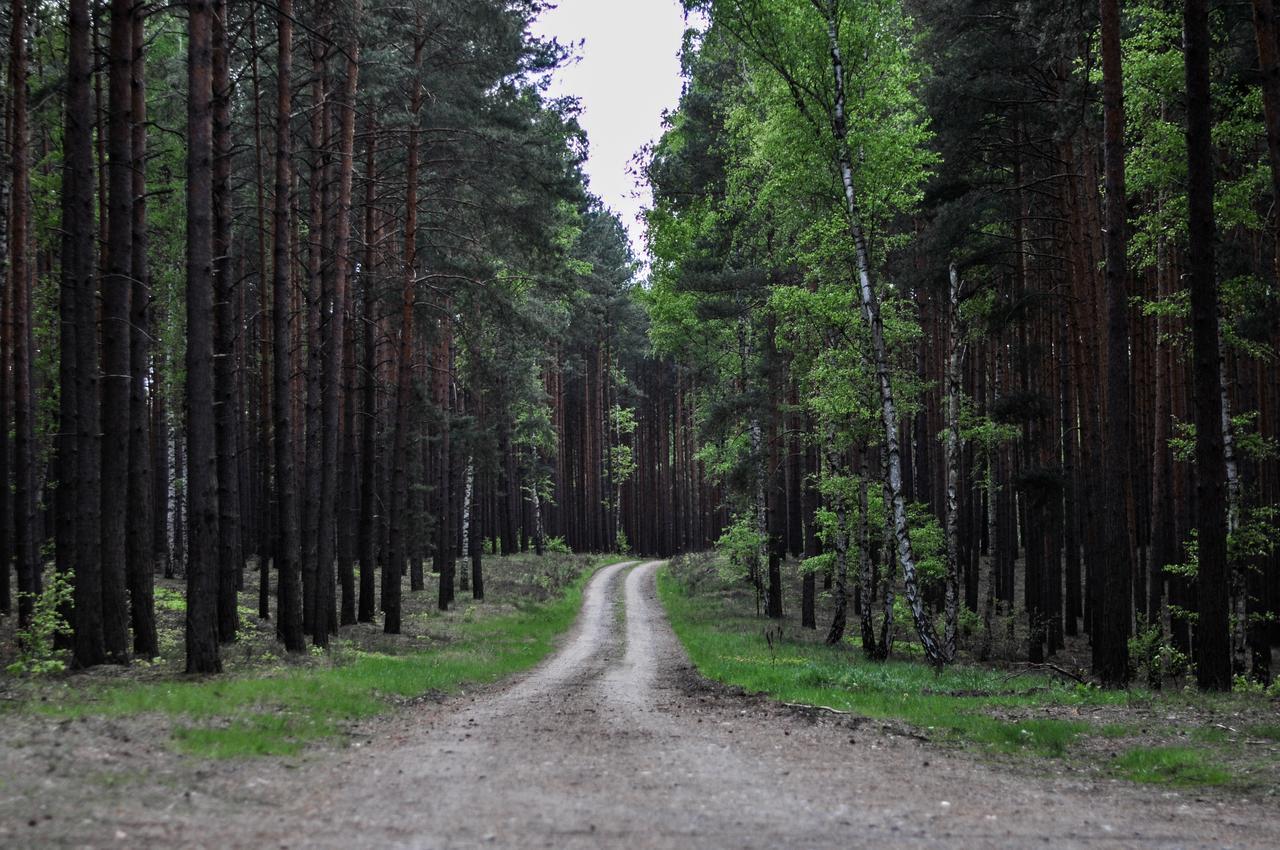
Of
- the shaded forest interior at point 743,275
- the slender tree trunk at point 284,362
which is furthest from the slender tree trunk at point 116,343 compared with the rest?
the slender tree trunk at point 284,362

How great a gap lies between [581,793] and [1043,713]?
22.4 ft

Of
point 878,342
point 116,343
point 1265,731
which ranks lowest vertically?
point 1265,731

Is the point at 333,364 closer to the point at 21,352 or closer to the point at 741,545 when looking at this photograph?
the point at 21,352

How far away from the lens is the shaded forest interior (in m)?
12.3

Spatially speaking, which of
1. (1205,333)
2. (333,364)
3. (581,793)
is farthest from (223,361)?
(1205,333)

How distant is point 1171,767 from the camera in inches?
318

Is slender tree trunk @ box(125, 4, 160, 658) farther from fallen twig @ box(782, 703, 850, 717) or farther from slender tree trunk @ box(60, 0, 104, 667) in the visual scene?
fallen twig @ box(782, 703, 850, 717)

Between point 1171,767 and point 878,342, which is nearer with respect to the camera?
point 1171,767

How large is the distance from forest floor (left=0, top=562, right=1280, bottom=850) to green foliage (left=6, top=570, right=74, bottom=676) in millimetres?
3932

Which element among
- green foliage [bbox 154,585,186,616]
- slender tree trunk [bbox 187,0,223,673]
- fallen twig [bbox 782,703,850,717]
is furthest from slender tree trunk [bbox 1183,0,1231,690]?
green foliage [bbox 154,585,186,616]

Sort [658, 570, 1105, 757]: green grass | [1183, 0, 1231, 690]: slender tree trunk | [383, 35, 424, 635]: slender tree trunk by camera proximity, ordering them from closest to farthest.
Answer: [658, 570, 1105, 757]: green grass → [1183, 0, 1231, 690]: slender tree trunk → [383, 35, 424, 635]: slender tree trunk

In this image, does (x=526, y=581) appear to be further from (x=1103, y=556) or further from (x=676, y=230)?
(x=1103, y=556)

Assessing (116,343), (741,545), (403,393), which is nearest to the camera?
(116,343)

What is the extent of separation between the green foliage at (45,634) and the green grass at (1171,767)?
492 inches
